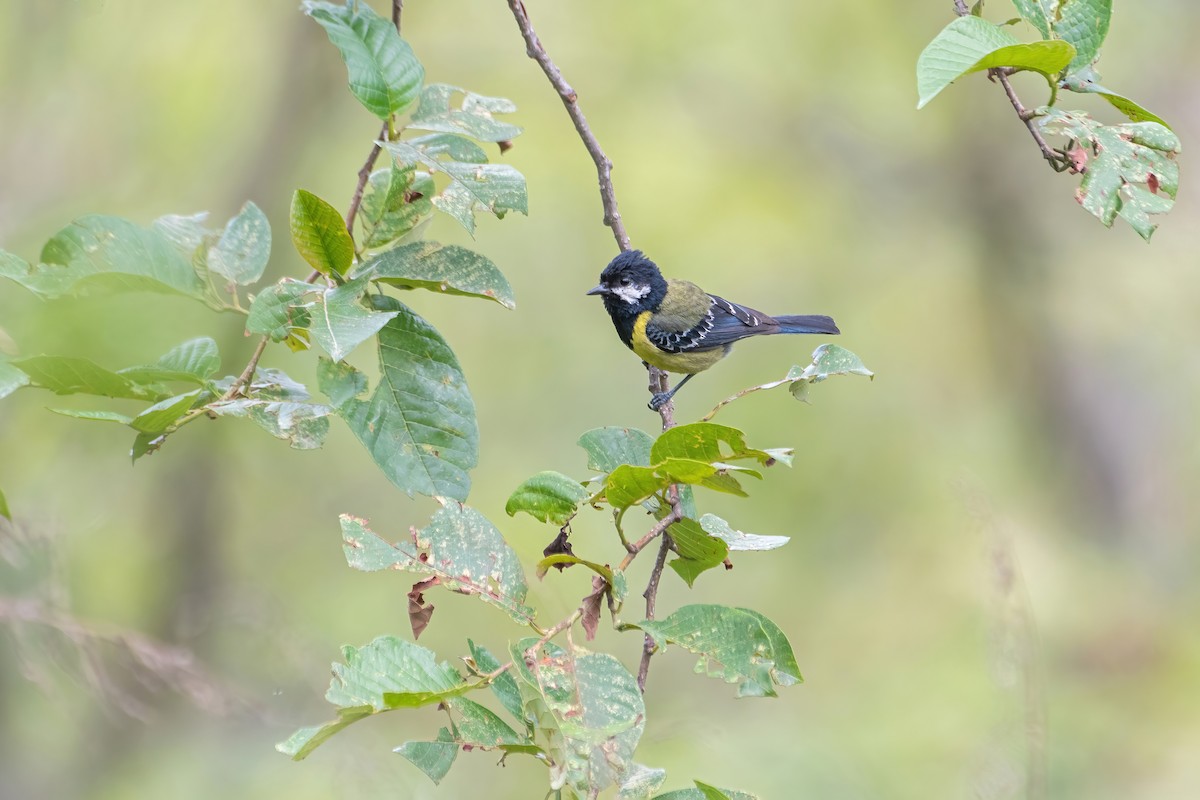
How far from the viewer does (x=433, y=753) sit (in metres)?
1.52

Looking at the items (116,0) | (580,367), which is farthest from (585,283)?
(116,0)

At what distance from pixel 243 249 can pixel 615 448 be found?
857mm

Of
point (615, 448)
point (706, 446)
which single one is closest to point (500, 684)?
point (706, 446)

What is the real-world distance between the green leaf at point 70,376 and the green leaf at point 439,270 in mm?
445

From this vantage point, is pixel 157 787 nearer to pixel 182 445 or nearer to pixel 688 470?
pixel 182 445

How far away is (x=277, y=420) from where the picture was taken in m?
1.81

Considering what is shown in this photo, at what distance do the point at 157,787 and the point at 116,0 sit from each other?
472 centimetres

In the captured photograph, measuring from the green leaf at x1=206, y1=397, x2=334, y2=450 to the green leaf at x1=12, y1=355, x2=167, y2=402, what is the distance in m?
0.16

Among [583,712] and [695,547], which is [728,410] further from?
[583,712]

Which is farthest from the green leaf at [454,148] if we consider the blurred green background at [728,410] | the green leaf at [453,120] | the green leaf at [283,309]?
the blurred green background at [728,410]

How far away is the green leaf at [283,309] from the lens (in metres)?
1.71

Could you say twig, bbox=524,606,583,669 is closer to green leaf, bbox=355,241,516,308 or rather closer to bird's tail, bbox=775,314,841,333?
green leaf, bbox=355,241,516,308

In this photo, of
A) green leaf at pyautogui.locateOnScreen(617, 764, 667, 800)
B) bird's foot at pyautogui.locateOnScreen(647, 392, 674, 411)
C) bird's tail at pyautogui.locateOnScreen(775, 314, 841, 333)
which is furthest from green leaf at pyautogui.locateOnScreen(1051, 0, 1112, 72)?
bird's tail at pyautogui.locateOnScreen(775, 314, 841, 333)

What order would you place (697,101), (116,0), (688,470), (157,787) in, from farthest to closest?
(697,101), (116,0), (157,787), (688,470)
